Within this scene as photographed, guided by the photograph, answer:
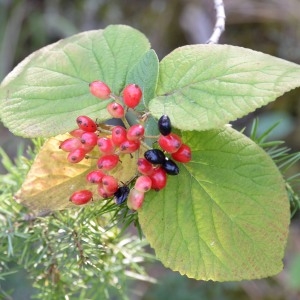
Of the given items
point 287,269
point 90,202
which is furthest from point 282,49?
point 90,202

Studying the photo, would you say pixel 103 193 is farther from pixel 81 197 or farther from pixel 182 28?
pixel 182 28

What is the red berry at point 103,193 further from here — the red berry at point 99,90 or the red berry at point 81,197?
the red berry at point 99,90

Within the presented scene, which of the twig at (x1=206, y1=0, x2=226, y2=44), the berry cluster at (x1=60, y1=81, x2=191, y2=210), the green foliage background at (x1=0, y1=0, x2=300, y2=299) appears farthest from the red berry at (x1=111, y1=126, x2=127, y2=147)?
the green foliage background at (x1=0, y1=0, x2=300, y2=299)

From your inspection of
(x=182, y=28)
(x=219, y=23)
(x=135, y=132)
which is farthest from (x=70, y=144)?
(x=182, y=28)

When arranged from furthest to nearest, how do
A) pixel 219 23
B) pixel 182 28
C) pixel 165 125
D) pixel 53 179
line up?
1. pixel 182 28
2. pixel 219 23
3. pixel 53 179
4. pixel 165 125

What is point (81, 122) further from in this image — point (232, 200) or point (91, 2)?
point (91, 2)

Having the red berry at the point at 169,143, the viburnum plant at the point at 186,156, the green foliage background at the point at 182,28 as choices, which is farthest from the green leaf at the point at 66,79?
the green foliage background at the point at 182,28

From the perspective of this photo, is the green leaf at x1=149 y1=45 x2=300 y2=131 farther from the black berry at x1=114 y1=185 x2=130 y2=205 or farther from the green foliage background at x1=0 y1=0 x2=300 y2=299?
the green foliage background at x1=0 y1=0 x2=300 y2=299
